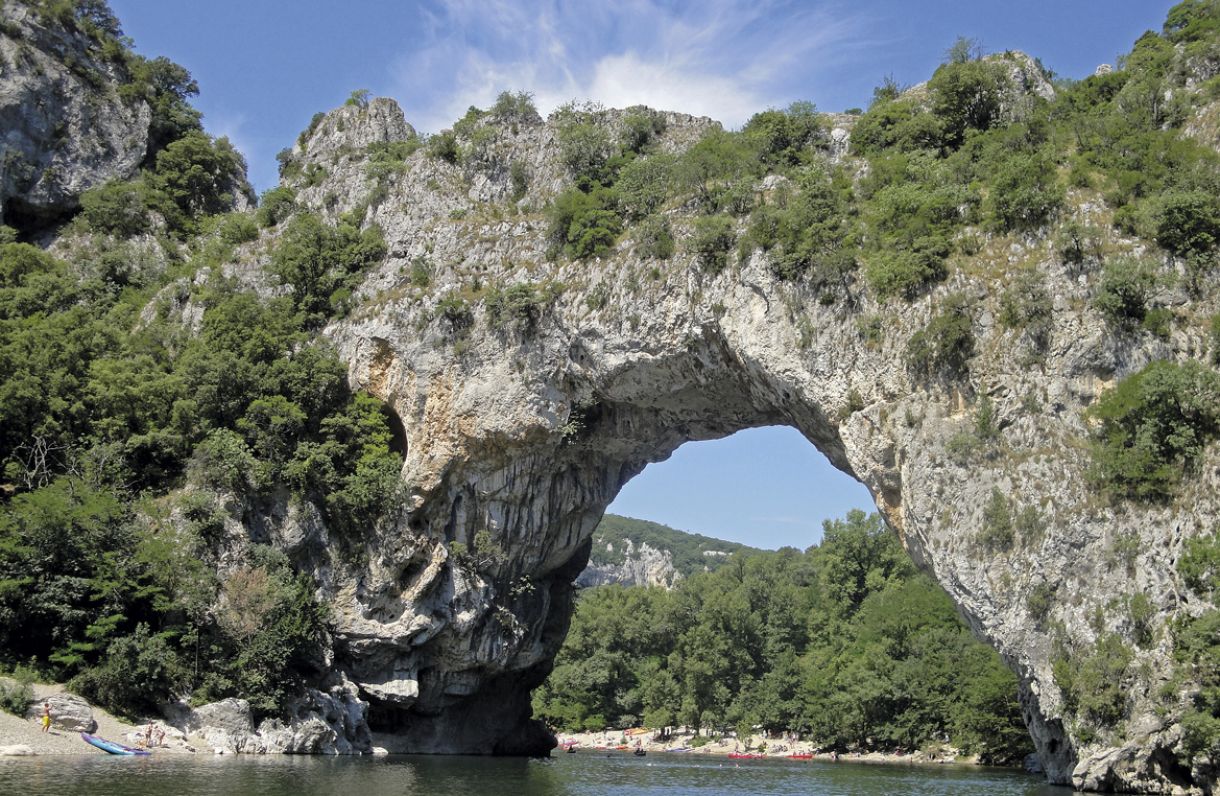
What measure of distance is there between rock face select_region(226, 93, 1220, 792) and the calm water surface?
374 centimetres

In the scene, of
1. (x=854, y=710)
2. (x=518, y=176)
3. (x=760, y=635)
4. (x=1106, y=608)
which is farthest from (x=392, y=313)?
(x=760, y=635)

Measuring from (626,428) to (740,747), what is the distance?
101ft

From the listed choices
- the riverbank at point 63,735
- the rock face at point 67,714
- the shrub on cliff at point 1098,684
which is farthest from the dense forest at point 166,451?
the shrub on cliff at point 1098,684

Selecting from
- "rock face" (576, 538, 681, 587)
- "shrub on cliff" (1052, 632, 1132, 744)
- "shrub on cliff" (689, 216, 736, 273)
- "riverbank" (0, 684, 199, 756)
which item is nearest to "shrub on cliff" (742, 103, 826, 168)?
"shrub on cliff" (689, 216, 736, 273)

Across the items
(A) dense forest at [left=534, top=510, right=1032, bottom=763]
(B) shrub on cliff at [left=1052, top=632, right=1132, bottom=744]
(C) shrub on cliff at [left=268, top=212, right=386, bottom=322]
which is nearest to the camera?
(B) shrub on cliff at [left=1052, top=632, right=1132, bottom=744]

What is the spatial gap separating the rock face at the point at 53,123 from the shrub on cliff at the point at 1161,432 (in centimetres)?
4474

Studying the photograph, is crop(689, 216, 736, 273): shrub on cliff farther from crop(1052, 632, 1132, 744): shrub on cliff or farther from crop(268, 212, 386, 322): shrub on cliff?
crop(1052, 632, 1132, 744): shrub on cliff

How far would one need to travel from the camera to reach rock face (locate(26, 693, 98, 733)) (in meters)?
24.3

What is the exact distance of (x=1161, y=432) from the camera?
21.9m

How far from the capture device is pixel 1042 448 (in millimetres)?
23672

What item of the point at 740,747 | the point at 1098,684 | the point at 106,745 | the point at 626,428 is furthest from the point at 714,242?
the point at 740,747

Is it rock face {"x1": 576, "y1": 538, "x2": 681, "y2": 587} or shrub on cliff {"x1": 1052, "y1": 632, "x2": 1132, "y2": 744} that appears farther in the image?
rock face {"x1": 576, "y1": 538, "x2": 681, "y2": 587}

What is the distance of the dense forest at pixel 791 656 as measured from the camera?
45406 millimetres

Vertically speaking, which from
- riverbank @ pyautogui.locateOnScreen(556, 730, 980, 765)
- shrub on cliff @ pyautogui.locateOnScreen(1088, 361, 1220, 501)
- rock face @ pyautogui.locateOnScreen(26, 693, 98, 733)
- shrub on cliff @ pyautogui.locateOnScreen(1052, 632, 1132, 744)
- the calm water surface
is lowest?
riverbank @ pyautogui.locateOnScreen(556, 730, 980, 765)
